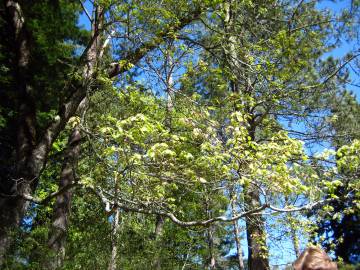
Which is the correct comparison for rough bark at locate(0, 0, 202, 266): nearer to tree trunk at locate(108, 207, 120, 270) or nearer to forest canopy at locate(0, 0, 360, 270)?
forest canopy at locate(0, 0, 360, 270)

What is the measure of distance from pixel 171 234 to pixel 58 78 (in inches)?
258

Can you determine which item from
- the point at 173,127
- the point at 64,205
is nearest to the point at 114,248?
the point at 64,205

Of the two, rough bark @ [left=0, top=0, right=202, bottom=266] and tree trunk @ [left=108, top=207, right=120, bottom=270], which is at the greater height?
rough bark @ [left=0, top=0, right=202, bottom=266]

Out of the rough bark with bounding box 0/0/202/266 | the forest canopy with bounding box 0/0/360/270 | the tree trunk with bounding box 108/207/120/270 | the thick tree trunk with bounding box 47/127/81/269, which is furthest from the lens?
the tree trunk with bounding box 108/207/120/270

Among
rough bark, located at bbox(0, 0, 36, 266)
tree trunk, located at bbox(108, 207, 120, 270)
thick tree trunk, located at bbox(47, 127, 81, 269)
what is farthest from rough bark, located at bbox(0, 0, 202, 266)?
tree trunk, located at bbox(108, 207, 120, 270)

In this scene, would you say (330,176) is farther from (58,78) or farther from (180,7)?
(58,78)

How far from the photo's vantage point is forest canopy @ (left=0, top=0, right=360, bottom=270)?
5.74 meters

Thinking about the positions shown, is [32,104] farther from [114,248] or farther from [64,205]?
[114,248]

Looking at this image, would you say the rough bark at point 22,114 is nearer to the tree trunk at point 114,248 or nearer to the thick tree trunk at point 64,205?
the thick tree trunk at point 64,205

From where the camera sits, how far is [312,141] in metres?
10.3

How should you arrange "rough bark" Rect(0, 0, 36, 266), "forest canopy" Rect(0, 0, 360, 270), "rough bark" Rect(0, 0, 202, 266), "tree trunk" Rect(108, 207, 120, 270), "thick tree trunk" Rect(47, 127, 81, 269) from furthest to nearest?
"tree trunk" Rect(108, 207, 120, 270)
"thick tree trunk" Rect(47, 127, 81, 269)
"rough bark" Rect(0, 0, 202, 266)
"rough bark" Rect(0, 0, 36, 266)
"forest canopy" Rect(0, 0, 360, 270)

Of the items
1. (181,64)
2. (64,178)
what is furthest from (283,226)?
(64,178)

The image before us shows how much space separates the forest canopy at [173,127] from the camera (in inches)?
226

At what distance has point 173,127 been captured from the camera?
7656 mm
